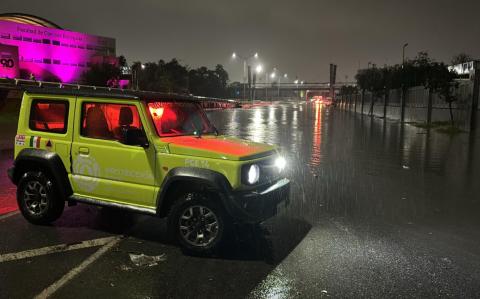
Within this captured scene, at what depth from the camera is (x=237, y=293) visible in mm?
4375

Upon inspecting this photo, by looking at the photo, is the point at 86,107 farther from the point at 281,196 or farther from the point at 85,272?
the point at 281,196

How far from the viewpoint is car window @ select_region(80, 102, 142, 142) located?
19.1 ft

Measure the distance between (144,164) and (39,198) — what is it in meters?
1.99

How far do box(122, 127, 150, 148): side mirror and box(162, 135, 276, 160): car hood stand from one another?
242 mm

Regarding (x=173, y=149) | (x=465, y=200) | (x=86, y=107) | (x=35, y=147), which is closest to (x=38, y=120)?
(x=35, y=147)

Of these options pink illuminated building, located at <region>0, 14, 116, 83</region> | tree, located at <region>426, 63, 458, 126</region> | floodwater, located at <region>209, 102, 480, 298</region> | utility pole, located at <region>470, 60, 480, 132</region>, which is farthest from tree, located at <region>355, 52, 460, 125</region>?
pink illuminated building, located at <region>0, 14, 116, 83</region>

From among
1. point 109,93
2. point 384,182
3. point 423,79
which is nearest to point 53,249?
point 109,93

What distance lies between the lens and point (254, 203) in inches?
207

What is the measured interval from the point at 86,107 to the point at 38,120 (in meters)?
0.91

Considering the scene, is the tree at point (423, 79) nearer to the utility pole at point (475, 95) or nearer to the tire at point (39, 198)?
the utility pole at point (475, 95)

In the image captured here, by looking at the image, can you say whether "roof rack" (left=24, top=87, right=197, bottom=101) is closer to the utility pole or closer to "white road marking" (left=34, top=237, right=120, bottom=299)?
"white road marking" (left=34, top=237, right=120, bottom=299)

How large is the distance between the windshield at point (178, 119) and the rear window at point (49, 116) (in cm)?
132

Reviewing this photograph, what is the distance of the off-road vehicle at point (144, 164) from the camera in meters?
→ 5.27

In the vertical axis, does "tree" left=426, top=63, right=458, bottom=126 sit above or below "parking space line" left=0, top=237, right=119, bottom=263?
above
